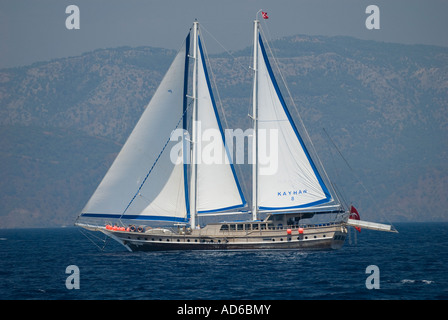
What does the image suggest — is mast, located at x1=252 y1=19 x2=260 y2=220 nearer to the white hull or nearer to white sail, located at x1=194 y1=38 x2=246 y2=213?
white sail, located at x1=194 y1=38 x2=246 y2=213

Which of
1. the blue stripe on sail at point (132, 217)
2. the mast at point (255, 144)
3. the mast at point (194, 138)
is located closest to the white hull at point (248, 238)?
the blue stripe on sail at point (132, 217)

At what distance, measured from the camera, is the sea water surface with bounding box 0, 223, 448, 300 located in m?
45.4

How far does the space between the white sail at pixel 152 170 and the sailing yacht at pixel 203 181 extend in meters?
0.08

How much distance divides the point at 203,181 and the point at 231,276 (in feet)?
45.8

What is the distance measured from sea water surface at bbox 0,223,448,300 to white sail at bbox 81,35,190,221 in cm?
386

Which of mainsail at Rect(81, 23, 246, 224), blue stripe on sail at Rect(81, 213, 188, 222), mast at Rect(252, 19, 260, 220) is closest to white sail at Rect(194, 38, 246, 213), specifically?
mainsail at Rect(81, 23, 246, 224)

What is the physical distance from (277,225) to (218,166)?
669cm

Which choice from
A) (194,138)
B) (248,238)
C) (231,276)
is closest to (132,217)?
(194,138)

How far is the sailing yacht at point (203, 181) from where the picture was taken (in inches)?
2486

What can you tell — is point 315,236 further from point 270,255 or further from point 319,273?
point 319,273

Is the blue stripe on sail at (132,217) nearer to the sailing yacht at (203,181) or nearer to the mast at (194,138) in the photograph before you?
the sailing yacht at (203,181)
